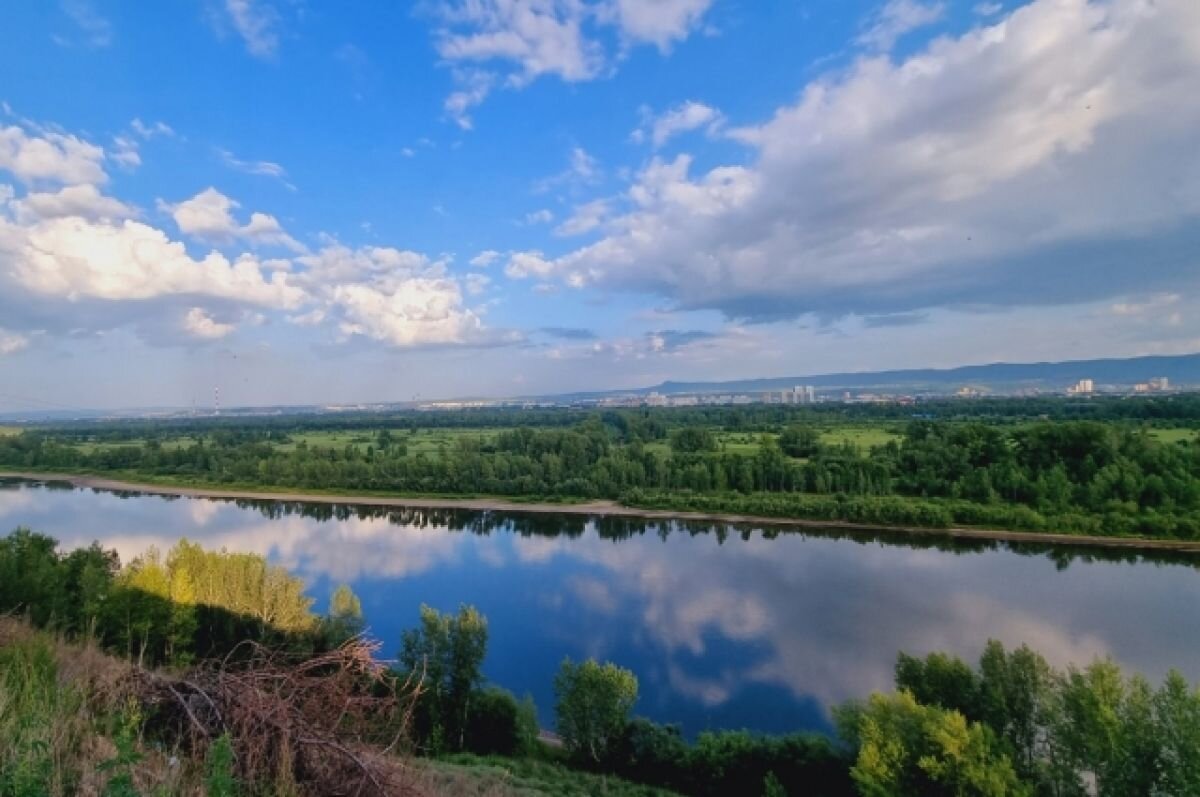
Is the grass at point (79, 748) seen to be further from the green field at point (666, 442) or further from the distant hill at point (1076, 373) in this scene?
the distant hill at point (1076, 373)

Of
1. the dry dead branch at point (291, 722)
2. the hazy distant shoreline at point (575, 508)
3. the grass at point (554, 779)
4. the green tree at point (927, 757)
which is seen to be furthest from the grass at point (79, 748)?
the hazy distant shoreline at point (575, 508)

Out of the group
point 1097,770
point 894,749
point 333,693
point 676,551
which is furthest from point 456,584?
point 333,693

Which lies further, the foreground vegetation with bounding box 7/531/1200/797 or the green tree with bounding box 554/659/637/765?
the green tree with bounding box 554/659/637/765

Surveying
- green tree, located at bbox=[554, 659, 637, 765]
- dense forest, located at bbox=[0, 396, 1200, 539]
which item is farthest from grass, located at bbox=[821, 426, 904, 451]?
green tree, located at bbox=[554, 659, 637, 765]

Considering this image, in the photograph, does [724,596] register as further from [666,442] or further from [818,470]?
[666,442]

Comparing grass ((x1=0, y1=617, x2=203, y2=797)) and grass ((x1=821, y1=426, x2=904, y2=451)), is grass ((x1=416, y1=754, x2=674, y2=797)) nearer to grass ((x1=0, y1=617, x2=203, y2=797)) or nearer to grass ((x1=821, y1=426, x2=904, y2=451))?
grass ((x1=0, y1=617, x2=203, y2=797))

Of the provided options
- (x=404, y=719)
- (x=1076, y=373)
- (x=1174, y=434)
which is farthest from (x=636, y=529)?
(x=1076, y=373)

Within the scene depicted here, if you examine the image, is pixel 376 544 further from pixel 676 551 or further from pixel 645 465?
pixel 645 465
